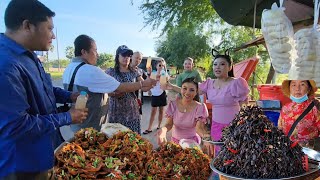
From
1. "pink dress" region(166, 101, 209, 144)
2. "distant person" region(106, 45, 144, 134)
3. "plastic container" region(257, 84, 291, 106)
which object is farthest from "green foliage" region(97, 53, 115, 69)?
"pink dress" region(166, 101, 209, 144)

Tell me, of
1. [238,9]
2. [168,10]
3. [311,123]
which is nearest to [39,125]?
[238,9]

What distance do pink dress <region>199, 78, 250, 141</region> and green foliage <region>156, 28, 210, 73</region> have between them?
16.5 metres

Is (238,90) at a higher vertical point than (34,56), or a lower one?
lower

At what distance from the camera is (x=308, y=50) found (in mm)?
1401

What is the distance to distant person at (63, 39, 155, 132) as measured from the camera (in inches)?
120

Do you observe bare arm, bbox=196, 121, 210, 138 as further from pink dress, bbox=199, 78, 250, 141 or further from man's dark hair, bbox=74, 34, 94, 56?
man's dark hair, bbox=74, 34, 94, 56

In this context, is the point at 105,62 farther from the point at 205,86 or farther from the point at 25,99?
the point at 25,99

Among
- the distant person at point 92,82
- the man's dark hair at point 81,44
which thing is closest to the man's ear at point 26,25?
the distant person at point 92,82

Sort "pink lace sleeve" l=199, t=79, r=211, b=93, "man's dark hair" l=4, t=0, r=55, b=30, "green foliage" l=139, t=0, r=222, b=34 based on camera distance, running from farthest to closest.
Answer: "green foliage" l=139, t=0, r=222, b=34 < "pink lace sleeve" l=199, t=79, r=211, b=93 < "man's dark hair" l=4, t=0, r=55, b=30

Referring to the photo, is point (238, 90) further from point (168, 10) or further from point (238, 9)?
point (168, 10)

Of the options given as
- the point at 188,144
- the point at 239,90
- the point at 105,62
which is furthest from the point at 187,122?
the point at 105,62

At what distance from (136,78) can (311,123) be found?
2.37m

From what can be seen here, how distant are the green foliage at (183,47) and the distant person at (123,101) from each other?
52.5 ft

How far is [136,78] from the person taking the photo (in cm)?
427
